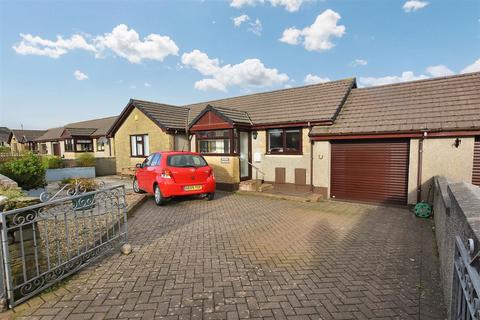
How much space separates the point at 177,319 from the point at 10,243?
88.9 inches

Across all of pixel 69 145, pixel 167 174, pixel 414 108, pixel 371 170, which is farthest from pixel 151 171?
pixel 69 145

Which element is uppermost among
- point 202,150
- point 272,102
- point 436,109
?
point 272,102

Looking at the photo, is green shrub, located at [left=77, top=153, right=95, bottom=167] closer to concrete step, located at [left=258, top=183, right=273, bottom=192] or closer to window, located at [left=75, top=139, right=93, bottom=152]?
window, located at [left=75, top=139, right=93, bottom=152]

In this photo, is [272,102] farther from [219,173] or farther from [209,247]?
[209,247]

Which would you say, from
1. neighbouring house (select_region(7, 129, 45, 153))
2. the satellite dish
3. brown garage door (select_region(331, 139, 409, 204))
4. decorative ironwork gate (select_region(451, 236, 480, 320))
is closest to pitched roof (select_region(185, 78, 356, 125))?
brown garage door (select_region(331, 139, 409, 204))

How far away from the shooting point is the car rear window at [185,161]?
8.64 meters

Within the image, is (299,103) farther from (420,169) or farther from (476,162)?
(476,162)

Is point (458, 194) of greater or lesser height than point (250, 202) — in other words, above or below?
above

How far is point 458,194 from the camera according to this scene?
3.46 m

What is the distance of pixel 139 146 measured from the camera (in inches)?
645

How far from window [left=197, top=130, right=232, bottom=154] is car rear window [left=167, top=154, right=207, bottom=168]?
2.64 metres

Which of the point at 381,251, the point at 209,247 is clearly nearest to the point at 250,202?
the point at 209,247

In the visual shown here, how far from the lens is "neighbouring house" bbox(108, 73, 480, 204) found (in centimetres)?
801

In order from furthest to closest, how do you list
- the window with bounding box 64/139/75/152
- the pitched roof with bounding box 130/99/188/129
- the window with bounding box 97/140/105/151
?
the window with bounding box 64/139/75/152 → the window with bounding box 97/140/105/151 → the pitched roof with bounding box 130/99/188/129
